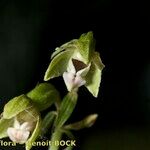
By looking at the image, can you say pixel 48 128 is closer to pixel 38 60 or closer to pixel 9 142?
pixel 9 142

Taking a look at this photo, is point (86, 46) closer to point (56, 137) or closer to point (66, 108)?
point (66, 108)

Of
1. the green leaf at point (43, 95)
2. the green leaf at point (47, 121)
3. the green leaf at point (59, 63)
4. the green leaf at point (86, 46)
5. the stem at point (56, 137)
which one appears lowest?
the stem at point (56, 137)

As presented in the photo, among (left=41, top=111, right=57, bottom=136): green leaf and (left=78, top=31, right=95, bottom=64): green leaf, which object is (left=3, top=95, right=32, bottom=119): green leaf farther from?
(left=78, top=31, right=95, bottom=64): green leaf

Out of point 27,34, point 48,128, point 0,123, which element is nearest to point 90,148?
point 48,128

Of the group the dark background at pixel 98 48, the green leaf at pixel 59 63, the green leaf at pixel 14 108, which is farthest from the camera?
the dark background at pixel 98 48

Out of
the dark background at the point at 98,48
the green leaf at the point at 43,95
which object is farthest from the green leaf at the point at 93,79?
the dark background at the point at 98,48

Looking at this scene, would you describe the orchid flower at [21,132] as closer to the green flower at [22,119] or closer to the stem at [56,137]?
the green flower at [22,119]

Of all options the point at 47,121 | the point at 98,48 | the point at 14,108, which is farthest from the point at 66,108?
the point at 98,48
